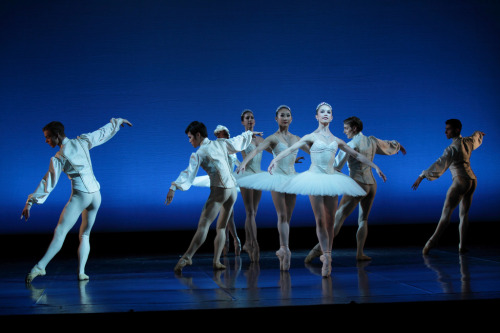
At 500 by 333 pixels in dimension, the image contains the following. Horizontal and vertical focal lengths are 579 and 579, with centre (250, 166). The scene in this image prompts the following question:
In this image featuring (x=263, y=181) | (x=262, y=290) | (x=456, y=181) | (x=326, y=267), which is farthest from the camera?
(x=456, y=181)

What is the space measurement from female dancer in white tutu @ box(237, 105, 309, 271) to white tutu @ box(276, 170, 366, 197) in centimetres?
40

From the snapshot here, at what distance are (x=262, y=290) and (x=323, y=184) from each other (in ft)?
3.79

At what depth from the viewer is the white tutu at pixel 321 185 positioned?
477cm

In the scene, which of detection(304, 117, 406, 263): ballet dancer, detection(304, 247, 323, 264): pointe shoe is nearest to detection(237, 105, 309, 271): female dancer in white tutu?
detection(304, 247, 323, 264): pointe shoe

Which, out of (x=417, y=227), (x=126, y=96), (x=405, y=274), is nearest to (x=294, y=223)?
(x=417, y=227)

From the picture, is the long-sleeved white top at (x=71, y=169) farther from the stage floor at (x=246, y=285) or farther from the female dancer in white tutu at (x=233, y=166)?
the female dancer in white tutu at (x=233, y=166)

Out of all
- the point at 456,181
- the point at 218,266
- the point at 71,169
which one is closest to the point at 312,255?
the point at 218,266

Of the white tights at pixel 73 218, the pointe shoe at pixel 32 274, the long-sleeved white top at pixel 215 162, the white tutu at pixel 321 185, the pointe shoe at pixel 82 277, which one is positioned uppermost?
the long-sleeved white top at pixel 215 162

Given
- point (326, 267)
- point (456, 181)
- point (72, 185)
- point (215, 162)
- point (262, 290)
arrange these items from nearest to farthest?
point (262, 290), point (326, 267), point (72, 185), point (215, 162), point (456, 181)

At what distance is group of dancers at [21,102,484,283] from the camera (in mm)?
4910

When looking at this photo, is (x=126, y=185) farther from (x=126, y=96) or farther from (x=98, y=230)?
(x=126, y=96)

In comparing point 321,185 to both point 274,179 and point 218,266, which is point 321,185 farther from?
point 218,266

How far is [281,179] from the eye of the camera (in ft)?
18.4

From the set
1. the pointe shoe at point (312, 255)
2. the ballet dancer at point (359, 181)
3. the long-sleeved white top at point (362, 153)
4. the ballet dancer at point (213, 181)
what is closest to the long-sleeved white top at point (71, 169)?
the ballet dancer at point (213, 181)
